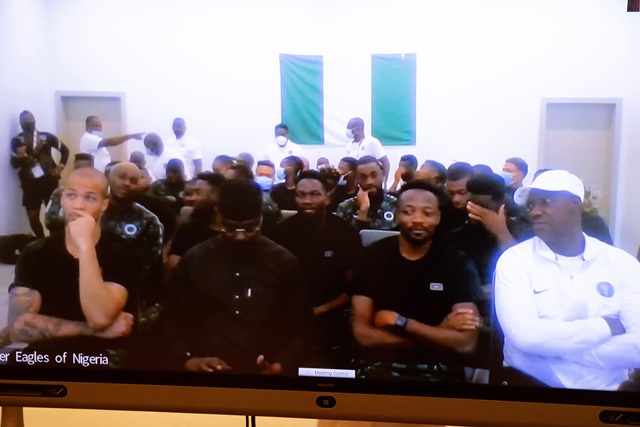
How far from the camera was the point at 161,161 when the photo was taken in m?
1.33

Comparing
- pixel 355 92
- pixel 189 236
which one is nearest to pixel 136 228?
pixel 189 236

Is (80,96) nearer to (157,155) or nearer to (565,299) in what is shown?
(157,155)

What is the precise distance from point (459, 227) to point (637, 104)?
454 millimetres

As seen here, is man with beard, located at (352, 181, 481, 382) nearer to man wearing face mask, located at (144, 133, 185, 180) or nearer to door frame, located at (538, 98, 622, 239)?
door frame, located at (538, 98, 622, 239)

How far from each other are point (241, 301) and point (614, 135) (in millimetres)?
887

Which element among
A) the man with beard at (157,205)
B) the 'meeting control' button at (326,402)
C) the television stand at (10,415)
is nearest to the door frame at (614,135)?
the 'meeting control' button at (326,402)

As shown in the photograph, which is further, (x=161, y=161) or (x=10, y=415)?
(x=10, y=415)

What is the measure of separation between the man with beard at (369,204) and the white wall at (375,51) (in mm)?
62

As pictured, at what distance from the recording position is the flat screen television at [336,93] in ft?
4.20

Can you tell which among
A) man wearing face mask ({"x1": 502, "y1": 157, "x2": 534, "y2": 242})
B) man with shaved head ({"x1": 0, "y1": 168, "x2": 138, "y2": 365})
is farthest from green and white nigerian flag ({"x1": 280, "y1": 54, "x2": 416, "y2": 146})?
man with shaved head ({"x1": 0, "y1": 168, "x2": 138, "y2": 365})

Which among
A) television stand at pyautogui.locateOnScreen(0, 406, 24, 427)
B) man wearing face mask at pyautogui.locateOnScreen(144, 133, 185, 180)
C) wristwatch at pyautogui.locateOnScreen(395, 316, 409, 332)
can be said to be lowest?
television stand at pyautogui.locateOnScreen(0, 406, 24, 427)

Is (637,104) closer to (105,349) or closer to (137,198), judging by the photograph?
(137,198)

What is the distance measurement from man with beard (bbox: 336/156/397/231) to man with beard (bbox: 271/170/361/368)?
3 centimetres

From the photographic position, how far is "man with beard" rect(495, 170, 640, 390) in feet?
4.25
